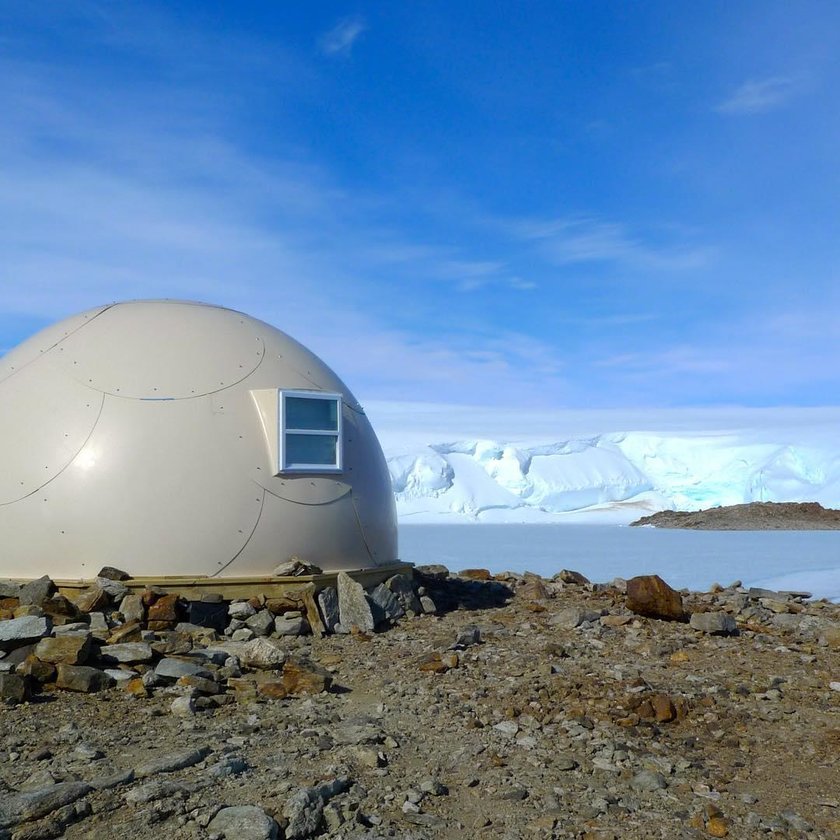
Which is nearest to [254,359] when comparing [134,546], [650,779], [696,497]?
[134,546]

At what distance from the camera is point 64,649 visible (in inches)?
290

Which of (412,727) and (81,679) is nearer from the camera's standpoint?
(412,727)

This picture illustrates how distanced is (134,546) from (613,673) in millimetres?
5385

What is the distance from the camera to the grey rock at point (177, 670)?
24.3 ft

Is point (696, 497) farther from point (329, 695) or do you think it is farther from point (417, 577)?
point (329, 695)

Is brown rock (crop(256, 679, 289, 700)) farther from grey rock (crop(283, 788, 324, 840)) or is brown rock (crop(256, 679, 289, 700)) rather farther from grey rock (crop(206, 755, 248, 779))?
grey rock (crop(283, 788, 324, 840))

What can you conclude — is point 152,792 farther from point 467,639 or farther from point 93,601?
point 467,639

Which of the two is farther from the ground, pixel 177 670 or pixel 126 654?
pixel 126 654

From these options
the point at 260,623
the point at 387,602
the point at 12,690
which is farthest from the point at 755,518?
the point at 12,690

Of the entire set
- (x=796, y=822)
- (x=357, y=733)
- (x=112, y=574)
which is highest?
(x=112, y=574)

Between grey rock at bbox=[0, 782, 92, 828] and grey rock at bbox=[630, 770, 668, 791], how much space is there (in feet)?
11.3

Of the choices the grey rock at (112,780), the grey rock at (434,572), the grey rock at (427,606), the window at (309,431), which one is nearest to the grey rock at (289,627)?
the window at (309,431)

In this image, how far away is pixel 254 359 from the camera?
1079 centimetres

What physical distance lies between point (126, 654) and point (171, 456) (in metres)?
2.65
